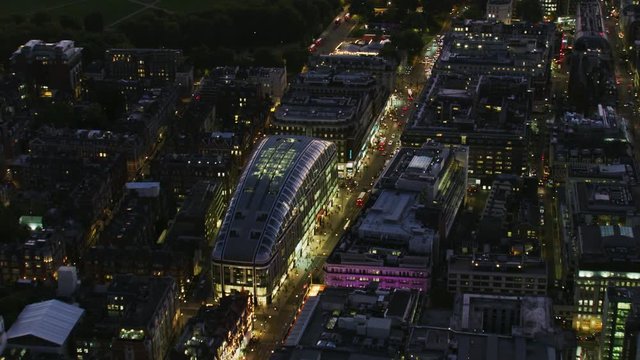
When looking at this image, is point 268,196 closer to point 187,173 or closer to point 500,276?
point 187,173

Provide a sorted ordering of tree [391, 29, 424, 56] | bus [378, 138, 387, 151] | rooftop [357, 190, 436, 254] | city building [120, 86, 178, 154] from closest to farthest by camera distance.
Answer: rooftop [357, 190, 436, 254] < city building [120, 86, 178, 154] < bus [378, 138, 387, 151] < tree [391, 29, 424, 56]

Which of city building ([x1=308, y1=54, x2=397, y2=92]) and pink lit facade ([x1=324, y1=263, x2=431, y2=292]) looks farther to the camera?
city building ([x1=308, y1=54, x2=397, y2=92])

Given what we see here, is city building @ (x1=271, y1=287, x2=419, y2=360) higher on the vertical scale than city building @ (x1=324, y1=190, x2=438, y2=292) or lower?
higher

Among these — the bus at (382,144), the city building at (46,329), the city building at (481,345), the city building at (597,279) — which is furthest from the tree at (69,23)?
the city building at (481,345)

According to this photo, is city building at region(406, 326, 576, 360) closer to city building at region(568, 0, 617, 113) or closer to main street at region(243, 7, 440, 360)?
main street at region(243, 7, 440, 360)

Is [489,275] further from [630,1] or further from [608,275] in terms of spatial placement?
[630,1]

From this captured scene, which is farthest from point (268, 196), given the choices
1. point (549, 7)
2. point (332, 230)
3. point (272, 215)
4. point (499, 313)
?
point (549, 7)

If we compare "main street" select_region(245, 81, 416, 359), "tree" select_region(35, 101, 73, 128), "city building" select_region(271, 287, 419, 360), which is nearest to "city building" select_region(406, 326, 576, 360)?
"city building" select_region(271, 287, 419, 360)

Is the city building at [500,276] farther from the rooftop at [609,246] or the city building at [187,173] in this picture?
the city building at [187,173]
